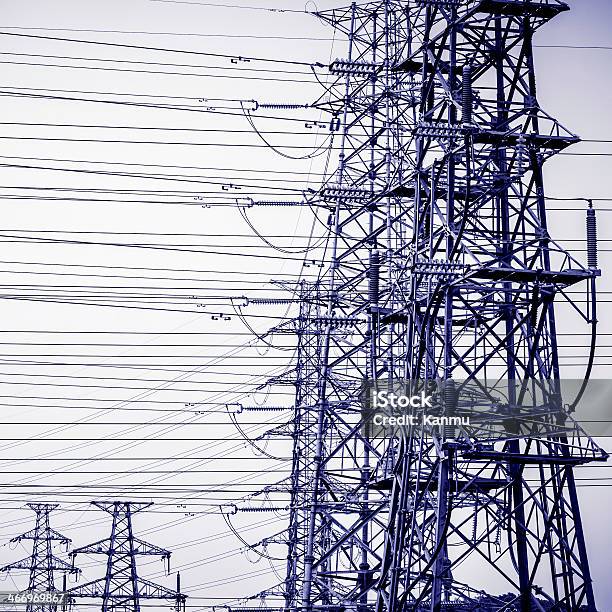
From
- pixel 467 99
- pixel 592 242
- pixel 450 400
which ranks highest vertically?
pixel 467 99

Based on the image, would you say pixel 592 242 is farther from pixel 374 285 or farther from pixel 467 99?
pixel 374 285

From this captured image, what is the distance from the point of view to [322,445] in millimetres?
27031

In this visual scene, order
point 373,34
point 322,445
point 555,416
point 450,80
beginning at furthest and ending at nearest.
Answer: point 373,34
point 322,445
point 450,80
point 555,416

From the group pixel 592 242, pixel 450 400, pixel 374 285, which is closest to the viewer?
pixel 450 400

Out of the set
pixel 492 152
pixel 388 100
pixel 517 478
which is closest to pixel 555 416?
pixel 517 478

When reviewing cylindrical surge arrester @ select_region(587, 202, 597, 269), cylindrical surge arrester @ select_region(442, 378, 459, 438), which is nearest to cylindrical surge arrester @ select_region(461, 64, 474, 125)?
cylindrical surge arrester @ select_region(587, 202, 597, 269)

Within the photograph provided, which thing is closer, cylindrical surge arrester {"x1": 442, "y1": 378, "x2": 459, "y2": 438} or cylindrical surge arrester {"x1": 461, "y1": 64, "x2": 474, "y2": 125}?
cylindrical surge arrester {"x1": 442, "y1": 378, "x2": 459, "y2": 438}

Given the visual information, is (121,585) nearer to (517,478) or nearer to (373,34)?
(373,34)

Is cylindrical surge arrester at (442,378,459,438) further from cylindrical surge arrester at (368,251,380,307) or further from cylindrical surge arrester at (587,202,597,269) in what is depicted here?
cylindrical surge arrester at (368,251,380,307)

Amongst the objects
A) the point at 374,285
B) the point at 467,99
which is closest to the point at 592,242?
the point at 467,99

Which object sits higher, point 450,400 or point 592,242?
point 592,242

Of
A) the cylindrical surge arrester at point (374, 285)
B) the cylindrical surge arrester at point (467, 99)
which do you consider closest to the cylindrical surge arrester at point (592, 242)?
the cylindrical surge arrester at point (467, 99)

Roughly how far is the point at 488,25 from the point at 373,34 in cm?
1000

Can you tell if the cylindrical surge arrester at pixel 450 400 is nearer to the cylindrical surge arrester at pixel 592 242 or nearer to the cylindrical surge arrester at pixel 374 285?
the cylindrical surge arrester at pixel 592 242
